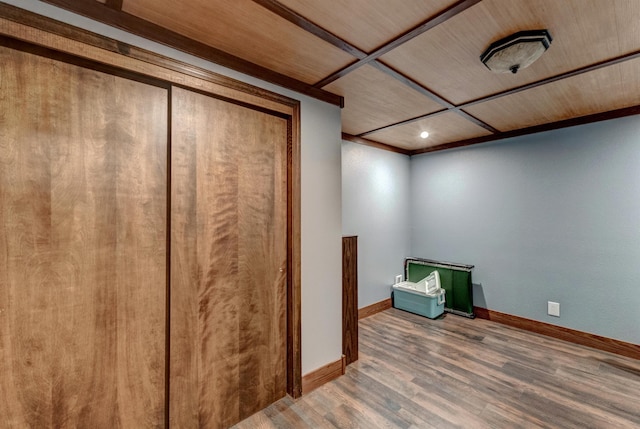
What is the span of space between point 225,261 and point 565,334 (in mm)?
3449

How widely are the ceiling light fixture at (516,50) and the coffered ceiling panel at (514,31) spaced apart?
0.04 meters

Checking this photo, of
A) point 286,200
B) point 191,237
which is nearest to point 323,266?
point 286,200

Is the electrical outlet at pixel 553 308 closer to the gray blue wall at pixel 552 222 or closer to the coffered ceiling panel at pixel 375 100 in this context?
the gray blue wall at pixel 552 222

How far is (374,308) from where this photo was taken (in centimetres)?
370

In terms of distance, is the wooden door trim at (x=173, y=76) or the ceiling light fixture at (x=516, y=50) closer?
Answer: the wooden door trim at (x=173, y=76)

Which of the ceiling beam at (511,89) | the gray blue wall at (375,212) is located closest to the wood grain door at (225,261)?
the ceiling beam at (511,89)

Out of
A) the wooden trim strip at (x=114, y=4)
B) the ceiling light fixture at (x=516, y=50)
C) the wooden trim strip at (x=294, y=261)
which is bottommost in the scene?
the wooden trim strip at (x=294, y=261)

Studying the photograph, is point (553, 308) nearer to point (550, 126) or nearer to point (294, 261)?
point (550, 126)

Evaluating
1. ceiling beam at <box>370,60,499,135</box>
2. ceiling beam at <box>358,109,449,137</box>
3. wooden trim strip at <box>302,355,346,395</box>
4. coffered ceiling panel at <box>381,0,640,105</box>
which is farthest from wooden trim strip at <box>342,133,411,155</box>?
wooden trim strip at <box>302,355,346,395</box>

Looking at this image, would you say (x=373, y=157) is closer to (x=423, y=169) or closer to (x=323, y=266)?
(x=423, y=169)

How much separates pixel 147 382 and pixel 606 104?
400cm

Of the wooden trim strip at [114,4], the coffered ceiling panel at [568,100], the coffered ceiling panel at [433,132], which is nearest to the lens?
the wooden trim strip at [114,4]

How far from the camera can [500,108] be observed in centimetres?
260

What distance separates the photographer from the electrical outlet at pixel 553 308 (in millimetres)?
3006
